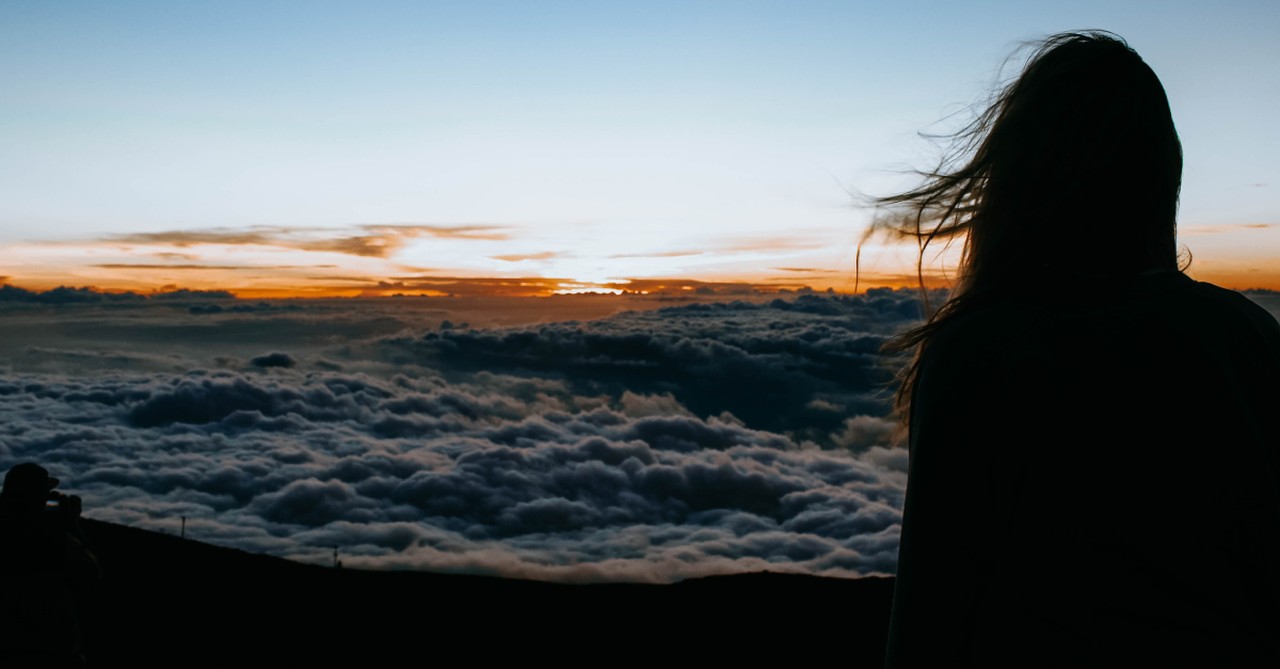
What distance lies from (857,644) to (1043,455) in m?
46.4

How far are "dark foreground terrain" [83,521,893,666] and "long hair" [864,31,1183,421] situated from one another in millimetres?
30119

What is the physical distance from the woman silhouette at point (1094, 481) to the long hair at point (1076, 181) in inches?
3.1

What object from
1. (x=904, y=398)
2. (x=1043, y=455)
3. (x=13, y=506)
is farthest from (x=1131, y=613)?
(x=13, y=506)

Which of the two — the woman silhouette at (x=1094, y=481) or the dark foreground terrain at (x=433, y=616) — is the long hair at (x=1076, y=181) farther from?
the dark foreground terrain at (x=433, y=616)

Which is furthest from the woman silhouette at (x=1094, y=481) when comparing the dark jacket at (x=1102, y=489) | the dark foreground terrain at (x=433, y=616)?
the dark foreground terrain at (x=433, y=616)

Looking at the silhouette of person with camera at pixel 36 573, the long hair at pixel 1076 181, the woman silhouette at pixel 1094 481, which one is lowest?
the silhouette of person with camera at pixel 36 573

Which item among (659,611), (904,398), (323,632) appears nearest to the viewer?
(904,398)

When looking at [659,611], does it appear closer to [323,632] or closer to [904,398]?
[323,632]

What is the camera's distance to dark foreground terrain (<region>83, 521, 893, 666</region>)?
3297cm

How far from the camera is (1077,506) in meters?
1.36

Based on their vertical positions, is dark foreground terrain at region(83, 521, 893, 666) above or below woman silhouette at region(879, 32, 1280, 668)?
below

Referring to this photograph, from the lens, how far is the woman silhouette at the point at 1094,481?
1.34 meters

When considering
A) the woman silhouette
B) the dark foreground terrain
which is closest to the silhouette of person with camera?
the woman silhouette

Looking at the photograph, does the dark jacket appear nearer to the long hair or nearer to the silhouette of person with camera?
the long hair
